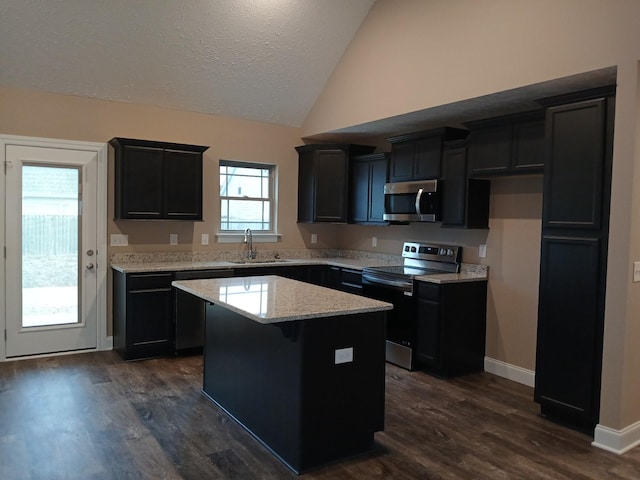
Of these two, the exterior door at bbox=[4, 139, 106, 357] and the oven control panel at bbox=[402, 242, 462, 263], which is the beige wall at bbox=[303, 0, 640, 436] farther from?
the exterior door at bbox=[4, 139, 106, 357]

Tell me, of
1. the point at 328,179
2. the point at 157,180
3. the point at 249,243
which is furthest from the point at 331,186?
the point at 157,180

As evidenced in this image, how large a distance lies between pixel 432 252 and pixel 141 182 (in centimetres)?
305

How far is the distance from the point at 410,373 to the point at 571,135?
248cm

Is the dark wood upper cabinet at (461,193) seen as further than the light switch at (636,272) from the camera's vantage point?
Yes

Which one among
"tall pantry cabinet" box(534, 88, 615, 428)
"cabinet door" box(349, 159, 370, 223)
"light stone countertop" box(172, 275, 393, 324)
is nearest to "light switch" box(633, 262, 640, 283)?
"tall pantry cabinet" box(534, 88, 615, 428)

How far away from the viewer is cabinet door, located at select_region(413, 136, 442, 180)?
4889 mm

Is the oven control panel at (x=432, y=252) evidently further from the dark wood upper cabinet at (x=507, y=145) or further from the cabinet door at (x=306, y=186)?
the cabinet door at (x=306, y=186)

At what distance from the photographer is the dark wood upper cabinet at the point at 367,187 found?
5680 millimetres

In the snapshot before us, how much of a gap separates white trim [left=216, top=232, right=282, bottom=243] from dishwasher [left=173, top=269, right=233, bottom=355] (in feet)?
2.64

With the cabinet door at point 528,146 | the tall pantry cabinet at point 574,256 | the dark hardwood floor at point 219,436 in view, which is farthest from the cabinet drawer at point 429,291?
the cabinet door at point 528,146

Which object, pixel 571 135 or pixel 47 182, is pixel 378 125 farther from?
pixel 47 182

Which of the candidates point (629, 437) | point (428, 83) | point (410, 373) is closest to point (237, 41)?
point (428, 83)

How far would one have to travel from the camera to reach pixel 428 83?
14.5ft

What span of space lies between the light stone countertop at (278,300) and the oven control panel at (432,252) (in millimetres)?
1911
